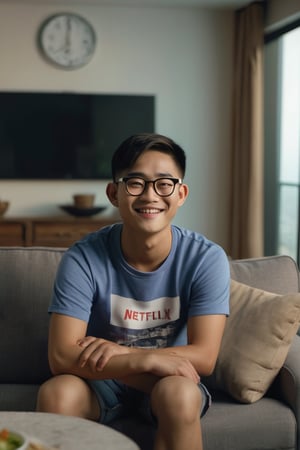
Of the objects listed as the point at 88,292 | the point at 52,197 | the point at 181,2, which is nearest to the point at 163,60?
the point at 181,2

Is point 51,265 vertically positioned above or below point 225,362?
above

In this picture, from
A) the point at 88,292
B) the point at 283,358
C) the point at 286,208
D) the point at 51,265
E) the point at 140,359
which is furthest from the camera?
the point at 286,208

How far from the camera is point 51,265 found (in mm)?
2402

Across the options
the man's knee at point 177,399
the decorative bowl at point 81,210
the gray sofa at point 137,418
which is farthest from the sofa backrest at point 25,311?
the decorative bowl at point 81,210

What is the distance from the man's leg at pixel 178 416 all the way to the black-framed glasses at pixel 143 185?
0.52 meters

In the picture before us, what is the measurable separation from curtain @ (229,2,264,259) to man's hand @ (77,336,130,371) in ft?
12.9

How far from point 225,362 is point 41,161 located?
13.5ft

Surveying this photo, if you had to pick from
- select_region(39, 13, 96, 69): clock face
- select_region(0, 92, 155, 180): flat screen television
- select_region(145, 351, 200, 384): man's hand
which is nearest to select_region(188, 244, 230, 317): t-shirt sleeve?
select_region(145, 351, 200, 384): man's hand

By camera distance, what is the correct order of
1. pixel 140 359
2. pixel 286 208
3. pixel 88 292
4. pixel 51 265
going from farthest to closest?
pixel 286 208 → pixel 51 265 → pixel 88 292 → pixel 140 359

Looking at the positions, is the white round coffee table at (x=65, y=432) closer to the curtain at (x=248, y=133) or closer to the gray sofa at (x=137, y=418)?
the gray sofa at (x=137, y=418)

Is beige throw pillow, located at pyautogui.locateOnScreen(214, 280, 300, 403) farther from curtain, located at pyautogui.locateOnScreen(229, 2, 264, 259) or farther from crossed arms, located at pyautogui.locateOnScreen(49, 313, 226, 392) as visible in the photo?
curtain, located at pyautogui.locateOnScreen(229, 2, 264, 259)

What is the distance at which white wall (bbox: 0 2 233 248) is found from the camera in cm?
588

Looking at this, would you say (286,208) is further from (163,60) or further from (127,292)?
(127,292)

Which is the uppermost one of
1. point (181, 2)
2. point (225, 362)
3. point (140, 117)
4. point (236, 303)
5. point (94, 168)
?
point (181, 2)
